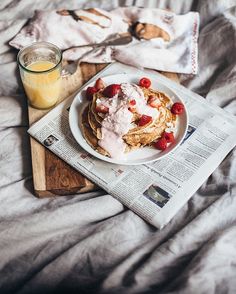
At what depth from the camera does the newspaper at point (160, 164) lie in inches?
41.7

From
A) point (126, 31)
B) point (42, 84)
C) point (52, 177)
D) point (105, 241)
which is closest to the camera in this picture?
point (105, 241)

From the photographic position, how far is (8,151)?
1.18 meters

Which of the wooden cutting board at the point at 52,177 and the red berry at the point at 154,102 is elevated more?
the red berry at the point at 154,102

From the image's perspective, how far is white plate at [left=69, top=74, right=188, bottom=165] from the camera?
1125 mm

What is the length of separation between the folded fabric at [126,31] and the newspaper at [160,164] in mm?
216

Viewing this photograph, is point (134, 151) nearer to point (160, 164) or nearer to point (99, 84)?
point (160, 164)

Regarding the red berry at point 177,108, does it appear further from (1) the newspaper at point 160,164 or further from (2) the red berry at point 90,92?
(2) the red berry at point 90,92

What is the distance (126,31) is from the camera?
149 cm

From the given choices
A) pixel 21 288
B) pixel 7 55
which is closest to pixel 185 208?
pixel 21 288

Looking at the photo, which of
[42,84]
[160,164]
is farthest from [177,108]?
[42,84]

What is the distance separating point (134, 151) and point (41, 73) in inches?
14.6

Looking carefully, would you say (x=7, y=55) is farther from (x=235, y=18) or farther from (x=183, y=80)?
(x=235, y=18)

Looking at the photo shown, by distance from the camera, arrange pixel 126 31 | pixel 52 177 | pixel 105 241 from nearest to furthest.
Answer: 1. pixel 105 241
2. pixel 52 177
3. pixel 126 31

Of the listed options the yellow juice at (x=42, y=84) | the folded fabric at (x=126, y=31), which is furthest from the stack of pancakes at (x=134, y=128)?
the folded fabric at (x=126, y=31)
